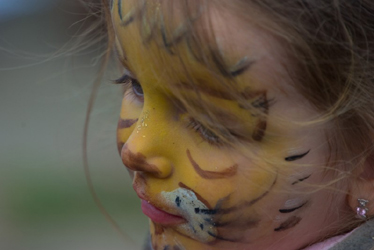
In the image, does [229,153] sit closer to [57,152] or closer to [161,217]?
[161,217]

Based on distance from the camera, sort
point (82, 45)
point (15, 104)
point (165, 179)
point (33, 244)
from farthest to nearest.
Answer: point (15, 104) < point (33, 244) < point (82, 45) < point (165, 179)

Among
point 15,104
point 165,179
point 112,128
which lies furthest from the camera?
point 15,104

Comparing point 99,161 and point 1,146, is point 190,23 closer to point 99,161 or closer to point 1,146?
point 99,161

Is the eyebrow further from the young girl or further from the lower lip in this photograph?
the lower lip

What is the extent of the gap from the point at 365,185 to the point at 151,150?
15.4 inches

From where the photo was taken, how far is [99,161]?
282 centimetres

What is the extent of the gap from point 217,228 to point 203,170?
0.12 metres

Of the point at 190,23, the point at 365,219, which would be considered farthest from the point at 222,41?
the point at 365,219

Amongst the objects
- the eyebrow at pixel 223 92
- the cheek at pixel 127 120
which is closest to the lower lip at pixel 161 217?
the cheek at pixel 127 120

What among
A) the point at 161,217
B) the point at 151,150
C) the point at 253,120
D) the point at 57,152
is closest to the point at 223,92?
the point at 253,120

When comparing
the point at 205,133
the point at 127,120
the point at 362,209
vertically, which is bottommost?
the point at 362,209

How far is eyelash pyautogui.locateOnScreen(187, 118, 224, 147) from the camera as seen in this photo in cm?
90

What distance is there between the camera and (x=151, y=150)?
0.93 meters

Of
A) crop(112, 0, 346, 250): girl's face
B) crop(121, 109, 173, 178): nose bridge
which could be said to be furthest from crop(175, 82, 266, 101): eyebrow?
crop(121, 109, 173, 178): nose bridge
